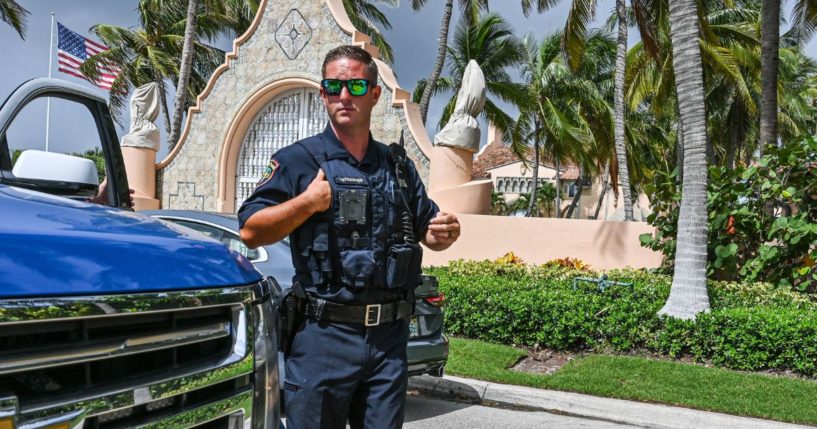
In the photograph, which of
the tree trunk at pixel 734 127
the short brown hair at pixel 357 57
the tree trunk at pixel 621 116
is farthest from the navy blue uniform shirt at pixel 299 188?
the tree trunk at pixel 734 127

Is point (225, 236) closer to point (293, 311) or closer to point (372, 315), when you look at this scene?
point (293, 311)

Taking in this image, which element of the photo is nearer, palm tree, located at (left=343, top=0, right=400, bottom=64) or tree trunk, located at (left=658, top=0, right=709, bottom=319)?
tree trunk, located at (left=658, top=0, right=709, bottom=319)

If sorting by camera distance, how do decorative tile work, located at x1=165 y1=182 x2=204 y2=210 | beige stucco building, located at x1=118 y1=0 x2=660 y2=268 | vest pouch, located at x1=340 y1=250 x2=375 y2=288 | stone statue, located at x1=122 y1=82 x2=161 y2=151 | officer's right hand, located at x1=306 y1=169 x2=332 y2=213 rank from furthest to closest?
decorative tile work, located at x1=165 y1=182 x2=204 y2=210 < stone statue, located at x1=122 y1=82 x2=161 y2=151 < beige stucco building, located at x1=118 y1=0 x2=660 y2=268 < vest pouch, located at x1=340 y1=250 x2=375 y2=288 < officer's right hand, located at x1=306 y1=169 x2=332 y2=213

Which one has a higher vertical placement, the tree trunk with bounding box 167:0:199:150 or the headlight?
the tree trunk with bounding box 167:0:199:150

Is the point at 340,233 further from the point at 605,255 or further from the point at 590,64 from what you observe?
the point at 590,64

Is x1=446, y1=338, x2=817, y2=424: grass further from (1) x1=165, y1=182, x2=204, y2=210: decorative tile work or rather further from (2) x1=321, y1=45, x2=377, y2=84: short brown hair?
(1) x1=165, y1=182, x2=204, y2=210: decorative tile work

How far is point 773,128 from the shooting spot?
10656mm

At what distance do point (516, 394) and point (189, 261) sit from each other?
4.51 m

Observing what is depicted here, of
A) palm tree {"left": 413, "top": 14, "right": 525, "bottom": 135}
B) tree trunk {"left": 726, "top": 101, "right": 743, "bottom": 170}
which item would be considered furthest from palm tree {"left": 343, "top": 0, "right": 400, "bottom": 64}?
tree trunk {"left": 726, "top": 101, "right": 743, "bottom": 170}

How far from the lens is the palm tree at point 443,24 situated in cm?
1814

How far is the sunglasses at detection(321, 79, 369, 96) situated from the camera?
8.56 feet

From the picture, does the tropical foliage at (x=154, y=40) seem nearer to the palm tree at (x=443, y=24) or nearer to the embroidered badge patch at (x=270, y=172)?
the palm tree at (x=443, y=24)

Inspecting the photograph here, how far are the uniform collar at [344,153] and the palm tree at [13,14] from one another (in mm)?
15873

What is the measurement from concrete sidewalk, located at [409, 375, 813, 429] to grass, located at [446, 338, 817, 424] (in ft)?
0.35
